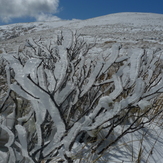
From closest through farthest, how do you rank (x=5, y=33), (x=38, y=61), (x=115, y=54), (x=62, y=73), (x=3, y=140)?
1. (x=38, y=61)
2. (x=62, y=73)
3. (x=115, y=54)
4. (x=3, y=140)
5. (x=5, y=33)

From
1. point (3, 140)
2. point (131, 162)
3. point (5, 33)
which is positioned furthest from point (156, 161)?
point (5, 33)

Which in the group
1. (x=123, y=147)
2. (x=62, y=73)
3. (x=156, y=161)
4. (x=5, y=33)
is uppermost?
(x=5, y=33)

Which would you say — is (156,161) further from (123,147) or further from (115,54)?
(115,54)

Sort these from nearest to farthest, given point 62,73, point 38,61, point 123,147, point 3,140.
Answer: point 38,61
point 62,73
point 123,147
point 3,140

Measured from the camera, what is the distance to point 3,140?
1.30 meters

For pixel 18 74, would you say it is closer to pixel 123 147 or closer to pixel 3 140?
pixel 123 147

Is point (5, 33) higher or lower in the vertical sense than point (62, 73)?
higher

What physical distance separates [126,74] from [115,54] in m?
0.15

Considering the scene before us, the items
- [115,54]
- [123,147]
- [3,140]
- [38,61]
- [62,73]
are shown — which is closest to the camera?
[38,61]

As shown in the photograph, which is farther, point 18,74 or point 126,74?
point 126,74

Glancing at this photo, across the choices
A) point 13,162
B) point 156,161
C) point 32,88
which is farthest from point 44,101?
point 156,161

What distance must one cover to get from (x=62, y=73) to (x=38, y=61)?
0.43 feet

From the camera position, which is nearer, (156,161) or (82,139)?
(156,161)

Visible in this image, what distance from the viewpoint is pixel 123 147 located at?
105 cm
